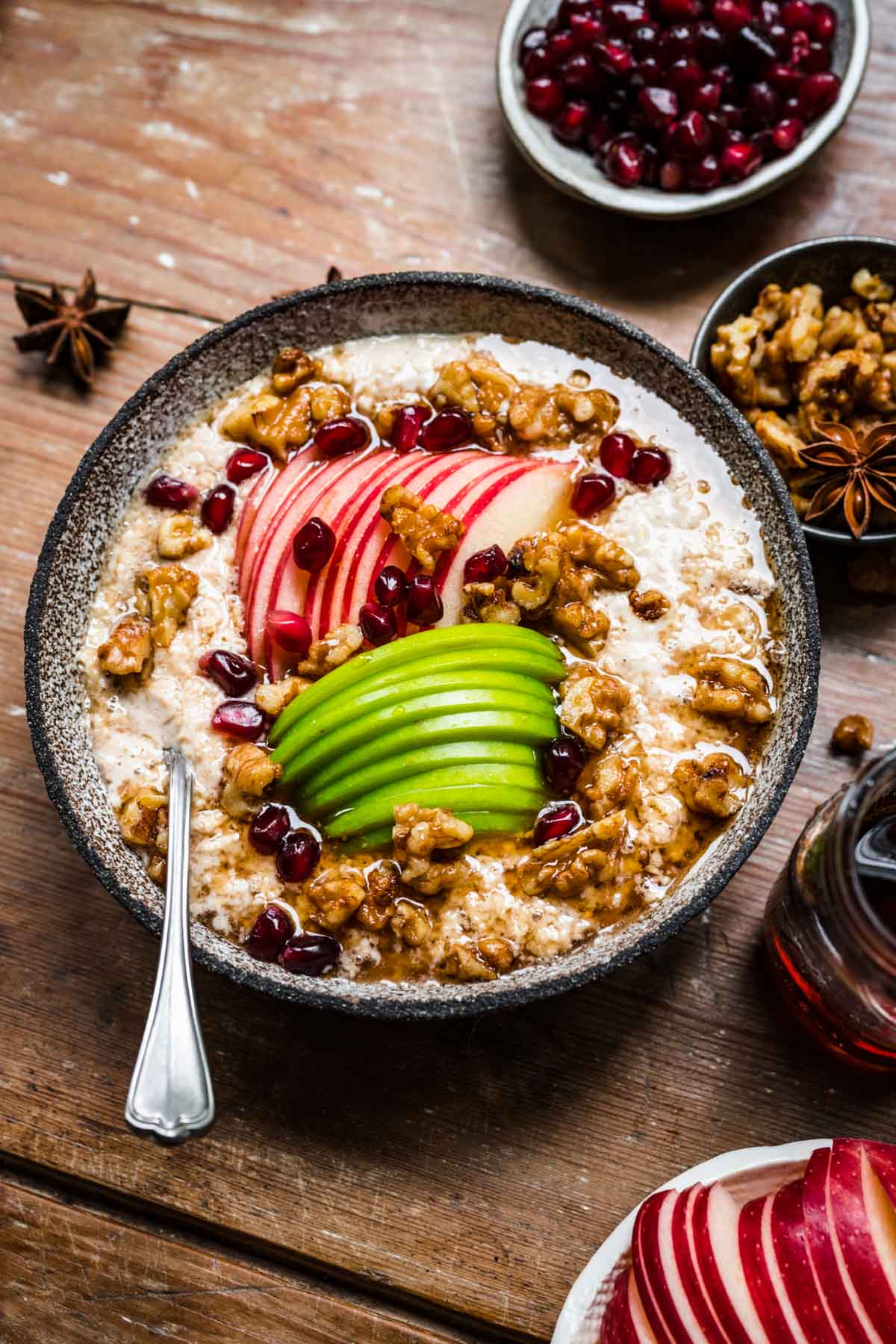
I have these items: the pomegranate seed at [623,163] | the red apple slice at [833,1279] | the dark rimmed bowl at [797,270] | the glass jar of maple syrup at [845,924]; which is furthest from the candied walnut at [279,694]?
the pomegranate seed at [623,163]

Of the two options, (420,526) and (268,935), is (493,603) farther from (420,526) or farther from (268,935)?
(268,935)

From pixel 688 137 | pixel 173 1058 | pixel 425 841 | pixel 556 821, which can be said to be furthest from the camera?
pixel 688 137

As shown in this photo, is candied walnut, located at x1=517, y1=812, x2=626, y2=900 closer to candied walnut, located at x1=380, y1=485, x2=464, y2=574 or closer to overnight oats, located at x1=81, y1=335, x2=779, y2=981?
overnight oats, located at x1=81, y1=335, x2=779, y2=981

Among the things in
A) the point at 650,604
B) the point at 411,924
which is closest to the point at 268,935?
the point at 411,924

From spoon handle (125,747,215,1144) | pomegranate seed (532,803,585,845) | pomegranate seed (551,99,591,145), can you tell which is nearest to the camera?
spoon handle (125,747,215,1144)

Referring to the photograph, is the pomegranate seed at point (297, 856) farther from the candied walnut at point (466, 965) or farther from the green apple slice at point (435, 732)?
the candied walnut at point (466, 965)

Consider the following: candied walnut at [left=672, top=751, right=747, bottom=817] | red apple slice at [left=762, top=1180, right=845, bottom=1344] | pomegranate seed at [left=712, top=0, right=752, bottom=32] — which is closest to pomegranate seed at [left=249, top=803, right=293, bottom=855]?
candied walnut at [left=672, top=751, right=747, bottom=817]

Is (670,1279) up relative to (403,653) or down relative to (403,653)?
down
